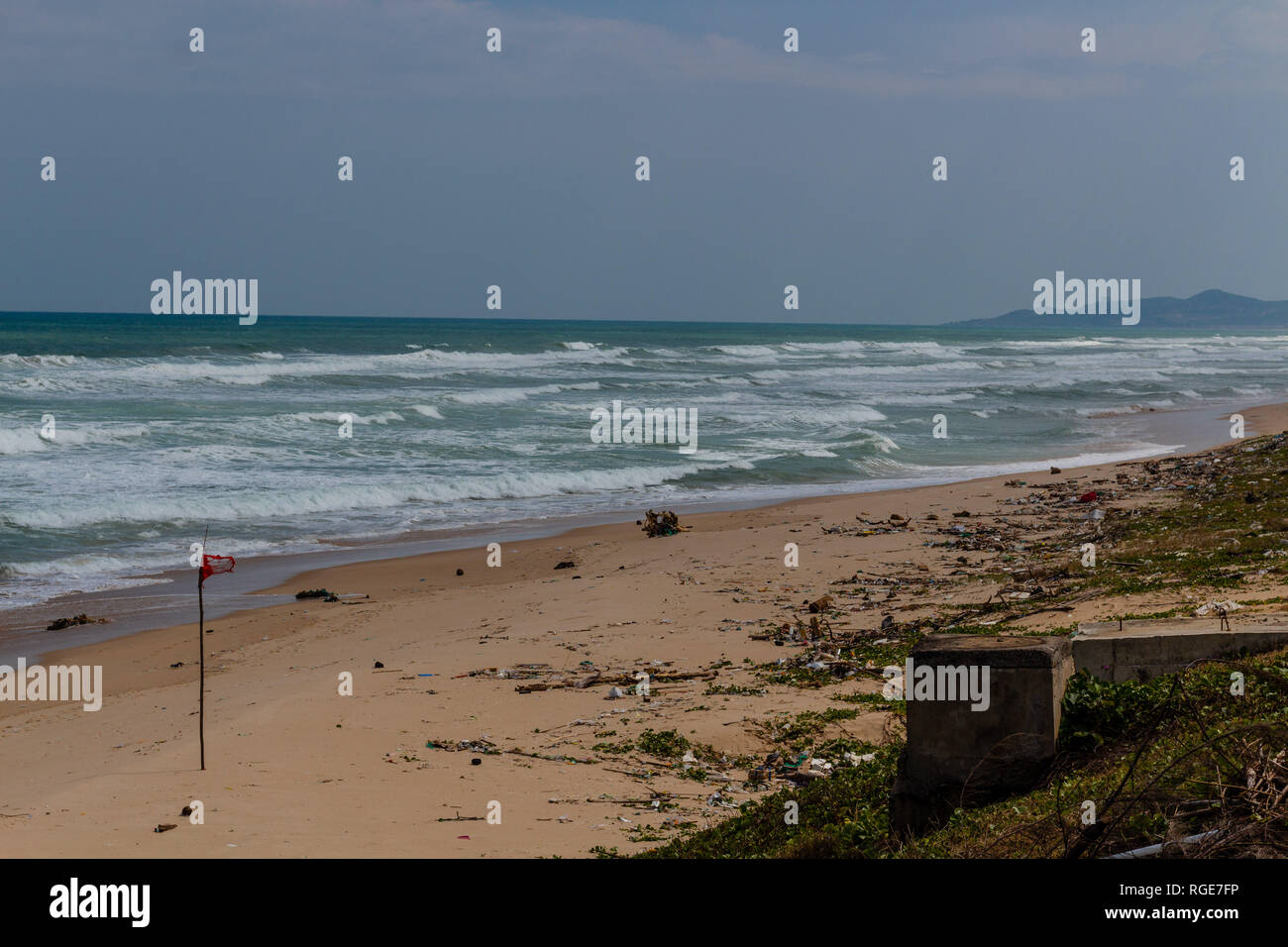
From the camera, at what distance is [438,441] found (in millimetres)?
27859

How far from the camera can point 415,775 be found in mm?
7199

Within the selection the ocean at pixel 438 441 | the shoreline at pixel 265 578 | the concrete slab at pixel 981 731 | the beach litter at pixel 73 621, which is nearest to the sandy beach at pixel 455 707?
the shoreline at pixel 265 578

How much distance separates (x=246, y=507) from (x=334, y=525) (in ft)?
5.69

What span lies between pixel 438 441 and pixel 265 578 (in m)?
13.4

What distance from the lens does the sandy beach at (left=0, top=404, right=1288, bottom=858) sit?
20.7 ft

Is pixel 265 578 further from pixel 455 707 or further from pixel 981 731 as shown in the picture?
pixel 981 731

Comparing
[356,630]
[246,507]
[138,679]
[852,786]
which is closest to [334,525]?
[246,507]

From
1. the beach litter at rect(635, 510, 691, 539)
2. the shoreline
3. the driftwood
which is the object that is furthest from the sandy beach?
the beach litter at rect(635, 510, 691, 539)

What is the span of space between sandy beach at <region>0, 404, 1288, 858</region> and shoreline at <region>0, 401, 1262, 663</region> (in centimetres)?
37

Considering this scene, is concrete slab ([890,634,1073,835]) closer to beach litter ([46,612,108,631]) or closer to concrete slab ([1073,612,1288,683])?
concrete slab ([1073,612,1288,683])

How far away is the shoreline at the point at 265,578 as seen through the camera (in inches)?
466

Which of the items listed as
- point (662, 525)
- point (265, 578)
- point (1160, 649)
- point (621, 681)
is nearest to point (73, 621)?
point (265, 578)

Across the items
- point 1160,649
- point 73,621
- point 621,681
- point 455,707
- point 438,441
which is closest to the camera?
point 1160,649

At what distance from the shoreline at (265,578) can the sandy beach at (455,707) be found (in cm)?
37
